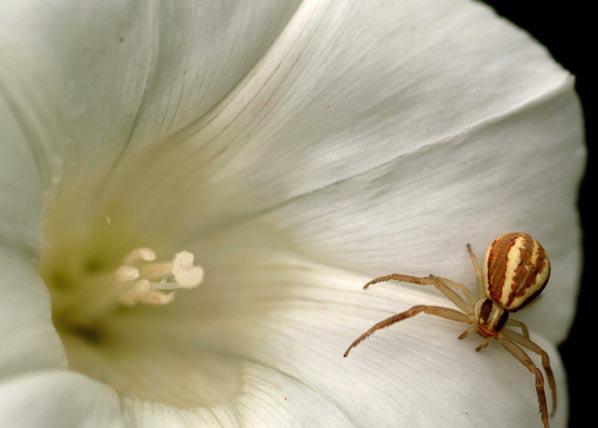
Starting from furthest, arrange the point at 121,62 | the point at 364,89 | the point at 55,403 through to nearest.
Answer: the point at 364,89
the point at 121,62
the point at 55,403

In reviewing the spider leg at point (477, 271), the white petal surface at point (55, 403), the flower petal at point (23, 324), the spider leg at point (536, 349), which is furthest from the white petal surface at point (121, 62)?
the spider leg at point (536, 349)

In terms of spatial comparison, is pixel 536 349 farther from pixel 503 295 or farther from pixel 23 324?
pixel 23 324

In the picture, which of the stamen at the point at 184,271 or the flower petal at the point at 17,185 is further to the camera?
the stamen at the point at 184,271

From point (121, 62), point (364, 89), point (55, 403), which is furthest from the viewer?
point (364, 89)

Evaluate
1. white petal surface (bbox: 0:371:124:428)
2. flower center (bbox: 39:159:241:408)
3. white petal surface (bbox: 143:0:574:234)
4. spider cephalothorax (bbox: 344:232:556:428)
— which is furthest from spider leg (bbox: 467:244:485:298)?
white petal surface (bbox: 0:371:124:428)

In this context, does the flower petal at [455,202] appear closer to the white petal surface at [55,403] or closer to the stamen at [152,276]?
the stamen at [152,276]

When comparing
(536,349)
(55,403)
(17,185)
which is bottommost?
(536,349)

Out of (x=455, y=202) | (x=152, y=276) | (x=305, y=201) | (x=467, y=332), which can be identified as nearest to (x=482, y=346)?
(x=467, y=332)
